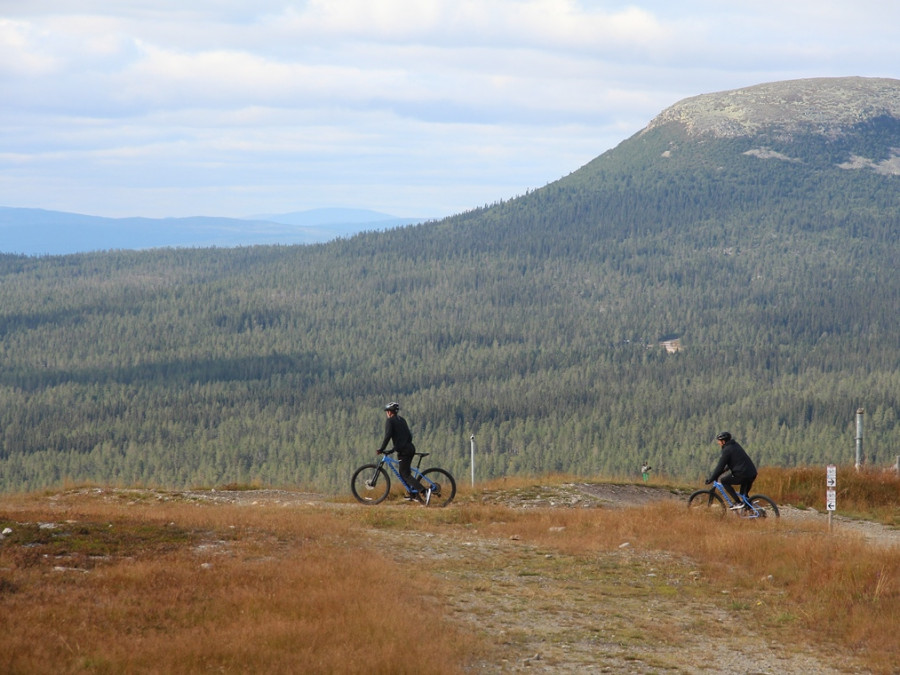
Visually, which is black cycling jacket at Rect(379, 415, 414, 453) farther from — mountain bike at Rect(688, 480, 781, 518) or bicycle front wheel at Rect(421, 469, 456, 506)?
mountain bike at Rect(688, 480, 781, 518)

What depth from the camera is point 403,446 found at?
22453 mm

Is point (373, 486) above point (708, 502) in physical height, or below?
above

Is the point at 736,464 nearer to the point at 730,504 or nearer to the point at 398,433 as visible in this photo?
the point at 730,504

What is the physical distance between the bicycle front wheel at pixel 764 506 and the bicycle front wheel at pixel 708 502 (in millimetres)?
676

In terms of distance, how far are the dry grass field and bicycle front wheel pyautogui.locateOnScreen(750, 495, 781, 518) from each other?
2.67 ft

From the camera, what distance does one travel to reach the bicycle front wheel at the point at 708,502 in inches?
847

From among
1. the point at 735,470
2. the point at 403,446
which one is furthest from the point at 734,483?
the point at 403,446

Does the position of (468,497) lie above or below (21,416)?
above

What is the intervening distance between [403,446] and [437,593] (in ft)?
29.1

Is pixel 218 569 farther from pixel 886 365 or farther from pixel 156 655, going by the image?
pixel 886 365

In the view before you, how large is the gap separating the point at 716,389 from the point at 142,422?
88.9m

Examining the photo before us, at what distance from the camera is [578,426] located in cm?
13238

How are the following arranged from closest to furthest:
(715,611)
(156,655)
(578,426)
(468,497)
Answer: (156,655) < (715,611) < (468,497) < (578,426)

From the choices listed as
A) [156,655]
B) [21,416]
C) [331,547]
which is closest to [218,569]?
[331,547]
